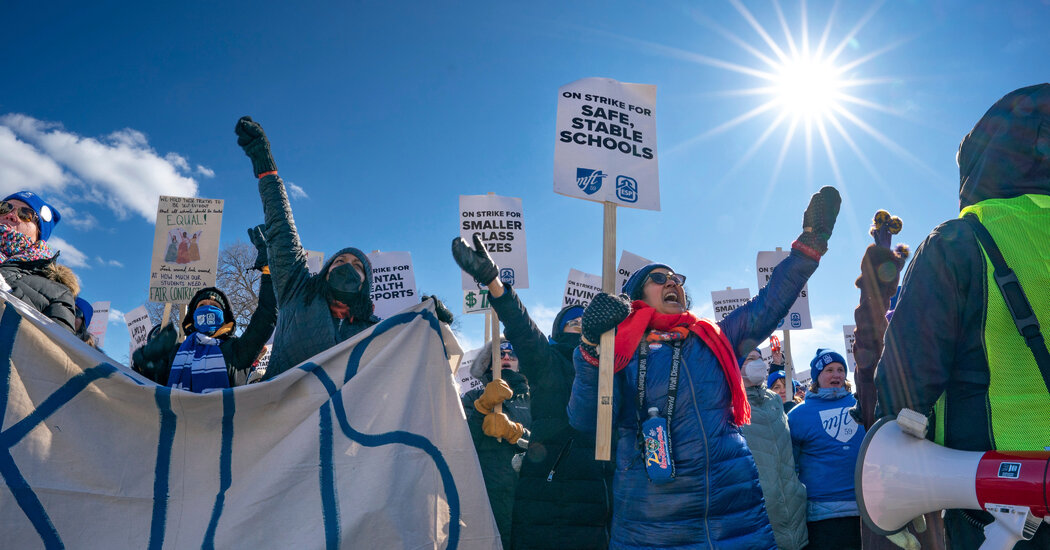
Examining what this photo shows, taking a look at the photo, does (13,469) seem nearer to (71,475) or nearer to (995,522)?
(71,475)

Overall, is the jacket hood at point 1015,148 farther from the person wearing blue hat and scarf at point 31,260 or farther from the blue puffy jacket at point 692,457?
the person wearing blue hat and scarf at point 31,260

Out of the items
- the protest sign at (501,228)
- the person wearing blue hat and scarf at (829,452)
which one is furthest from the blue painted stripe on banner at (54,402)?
the person wearing blue hat and scarf at (829,452)

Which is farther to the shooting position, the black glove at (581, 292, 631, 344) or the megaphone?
the black glove at (581, 292, 631, 344)

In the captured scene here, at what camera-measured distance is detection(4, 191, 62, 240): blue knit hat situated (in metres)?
3.38

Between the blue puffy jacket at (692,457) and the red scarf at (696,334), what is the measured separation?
0.03m

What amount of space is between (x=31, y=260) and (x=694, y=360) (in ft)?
11.3

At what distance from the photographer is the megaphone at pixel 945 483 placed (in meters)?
1.36

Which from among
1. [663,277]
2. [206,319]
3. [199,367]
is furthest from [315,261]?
[663,277]

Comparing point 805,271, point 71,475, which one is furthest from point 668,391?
point 71,475

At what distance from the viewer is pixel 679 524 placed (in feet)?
7.80

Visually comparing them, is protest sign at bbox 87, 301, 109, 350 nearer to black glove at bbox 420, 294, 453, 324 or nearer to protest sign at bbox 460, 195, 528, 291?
protest sign at bbox 460, 195, 528, 291

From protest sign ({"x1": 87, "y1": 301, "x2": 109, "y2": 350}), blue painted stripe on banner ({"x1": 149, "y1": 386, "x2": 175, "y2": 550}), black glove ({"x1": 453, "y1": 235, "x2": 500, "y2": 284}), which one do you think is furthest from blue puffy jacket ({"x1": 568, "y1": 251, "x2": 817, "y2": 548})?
protest sign ({"x1": 87, "y1": 301, "x2": 109, "y2": 350})

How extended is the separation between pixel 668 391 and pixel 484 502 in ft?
2.96

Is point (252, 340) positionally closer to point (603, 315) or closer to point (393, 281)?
point (603, 315)
